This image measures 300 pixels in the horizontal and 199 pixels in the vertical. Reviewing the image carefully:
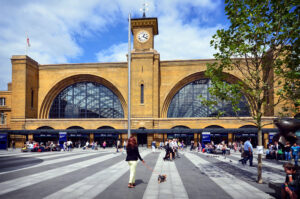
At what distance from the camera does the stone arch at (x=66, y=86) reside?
39094 millimetres

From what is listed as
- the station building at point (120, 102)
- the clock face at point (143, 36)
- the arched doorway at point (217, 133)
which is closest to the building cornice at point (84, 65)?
the station building at point (120, 102)

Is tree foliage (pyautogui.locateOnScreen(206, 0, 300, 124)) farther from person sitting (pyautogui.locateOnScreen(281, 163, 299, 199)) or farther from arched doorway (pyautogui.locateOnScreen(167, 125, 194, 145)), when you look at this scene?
arched doorway (pyautogui.locateOnScreen(167, 125, 194, 145))

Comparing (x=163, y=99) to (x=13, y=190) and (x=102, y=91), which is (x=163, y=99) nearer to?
(x=102, y=91)

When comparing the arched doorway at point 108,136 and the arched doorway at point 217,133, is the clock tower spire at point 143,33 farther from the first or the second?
the arched doorway at point 217,133

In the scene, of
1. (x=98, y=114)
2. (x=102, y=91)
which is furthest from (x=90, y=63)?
(x=98, y=114)

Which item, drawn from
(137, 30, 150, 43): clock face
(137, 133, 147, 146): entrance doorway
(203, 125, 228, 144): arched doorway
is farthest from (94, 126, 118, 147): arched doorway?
(137, 30, 150, 43): clock face

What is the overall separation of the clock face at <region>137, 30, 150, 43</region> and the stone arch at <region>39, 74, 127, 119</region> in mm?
8870

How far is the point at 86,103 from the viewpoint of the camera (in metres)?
40.1

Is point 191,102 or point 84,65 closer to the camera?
point 191,102

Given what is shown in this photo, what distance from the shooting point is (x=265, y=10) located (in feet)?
29.6

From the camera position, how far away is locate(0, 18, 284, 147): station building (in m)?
34.1

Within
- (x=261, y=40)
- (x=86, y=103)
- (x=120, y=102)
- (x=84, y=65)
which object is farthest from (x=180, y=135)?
(x=261, y=40)

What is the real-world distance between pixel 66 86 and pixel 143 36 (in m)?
15.8

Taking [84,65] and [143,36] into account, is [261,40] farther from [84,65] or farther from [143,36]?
[84,65]
